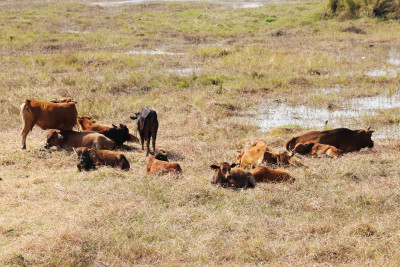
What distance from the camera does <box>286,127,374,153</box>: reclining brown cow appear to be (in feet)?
34.0

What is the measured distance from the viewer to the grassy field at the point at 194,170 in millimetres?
5906

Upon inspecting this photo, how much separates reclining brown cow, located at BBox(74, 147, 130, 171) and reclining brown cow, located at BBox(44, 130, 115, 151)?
43.4 inches

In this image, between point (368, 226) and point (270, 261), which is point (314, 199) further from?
point (270, 261)

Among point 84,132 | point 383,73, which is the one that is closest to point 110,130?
point 84,132

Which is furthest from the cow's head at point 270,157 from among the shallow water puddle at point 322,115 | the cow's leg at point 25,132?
the cow's leg at point 25,132

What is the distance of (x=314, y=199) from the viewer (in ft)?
24.2

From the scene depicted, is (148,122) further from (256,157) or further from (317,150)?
(317,150)

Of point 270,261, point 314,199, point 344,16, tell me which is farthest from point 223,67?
point 344,16

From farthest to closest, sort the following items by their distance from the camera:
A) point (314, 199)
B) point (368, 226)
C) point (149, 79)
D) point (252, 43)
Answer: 1. point (252, 43)
2. point (149, 79)
3. point (314, 199)
4. point (368, 226)

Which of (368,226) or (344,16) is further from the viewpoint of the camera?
(344,16)

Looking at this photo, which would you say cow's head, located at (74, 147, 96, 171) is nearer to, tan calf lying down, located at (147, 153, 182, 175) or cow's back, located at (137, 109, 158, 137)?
tan calf lying down, located at (147, 153, 182, 175)

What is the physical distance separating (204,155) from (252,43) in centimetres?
1724

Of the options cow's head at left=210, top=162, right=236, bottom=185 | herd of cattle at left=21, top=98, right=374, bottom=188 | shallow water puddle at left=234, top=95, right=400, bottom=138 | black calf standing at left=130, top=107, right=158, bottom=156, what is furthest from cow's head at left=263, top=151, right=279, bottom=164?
shallow water puddle at left=234, top=95, right=400, bottom=138

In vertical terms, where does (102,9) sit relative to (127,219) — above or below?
above
